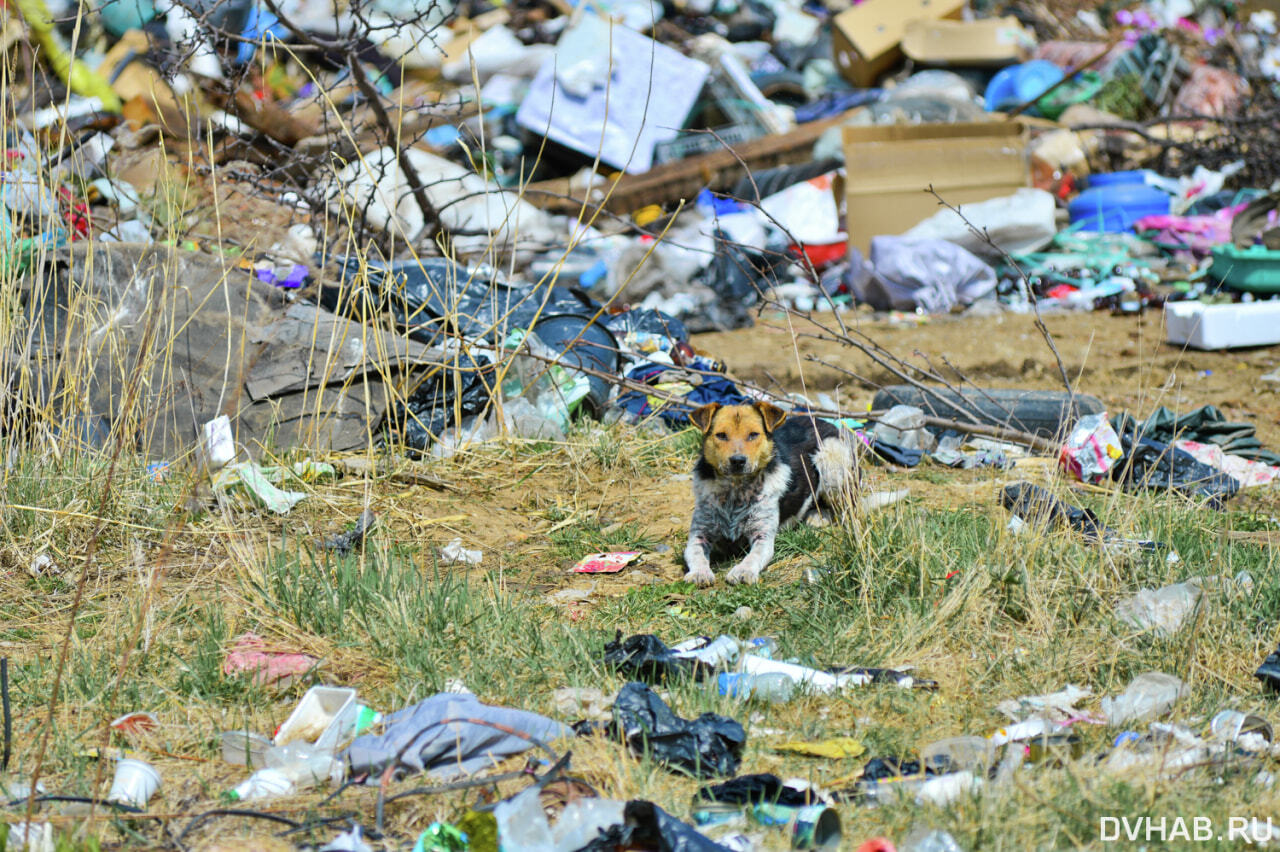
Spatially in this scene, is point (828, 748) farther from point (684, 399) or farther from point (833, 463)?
point (684, 399)

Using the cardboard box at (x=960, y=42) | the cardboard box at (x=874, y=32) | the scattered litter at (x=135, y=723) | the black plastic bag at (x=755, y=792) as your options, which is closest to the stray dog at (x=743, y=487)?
the black plastic bag at (x=755, y=792)

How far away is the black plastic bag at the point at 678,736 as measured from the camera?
2.68 meters

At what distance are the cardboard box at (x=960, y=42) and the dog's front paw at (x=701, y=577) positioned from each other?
1025 centimetres

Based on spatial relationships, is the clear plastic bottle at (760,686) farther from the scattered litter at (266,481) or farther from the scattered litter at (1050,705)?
the scattered litter at (266,481)

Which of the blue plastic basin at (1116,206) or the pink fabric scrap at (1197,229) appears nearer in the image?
the pink fabric scrap at (1197,229)

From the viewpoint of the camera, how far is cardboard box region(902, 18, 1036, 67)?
1266cm

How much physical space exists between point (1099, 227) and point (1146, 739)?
8476 mm

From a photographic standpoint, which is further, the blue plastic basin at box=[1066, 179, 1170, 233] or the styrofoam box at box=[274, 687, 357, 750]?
the blue plastic basin at box=[1066, 179, 1170, 233]

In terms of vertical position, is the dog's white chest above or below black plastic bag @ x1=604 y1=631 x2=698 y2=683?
below

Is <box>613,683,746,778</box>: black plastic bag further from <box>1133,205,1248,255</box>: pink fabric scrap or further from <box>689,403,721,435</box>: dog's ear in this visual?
<box>1133,205,1248,255</box>: pink fabric scrap

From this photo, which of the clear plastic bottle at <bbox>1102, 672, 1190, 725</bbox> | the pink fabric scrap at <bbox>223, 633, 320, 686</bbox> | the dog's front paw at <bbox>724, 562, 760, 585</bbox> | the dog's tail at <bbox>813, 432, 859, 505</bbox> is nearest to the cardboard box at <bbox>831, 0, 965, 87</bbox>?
the dog's tail at <bbox>813, 432, 859, 505</bbox>

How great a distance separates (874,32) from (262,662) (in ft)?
37.8

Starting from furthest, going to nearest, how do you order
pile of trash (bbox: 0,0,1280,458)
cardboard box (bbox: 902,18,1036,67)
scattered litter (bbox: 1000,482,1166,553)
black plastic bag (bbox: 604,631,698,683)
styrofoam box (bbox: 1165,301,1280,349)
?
cardboard box (bbox: 902,18,1036,67)
styrofoam box (bbox: 1165,301,1280,349)
pile of trash (bbox: 0,0,1280,458)
scattered litter (bbox: 1000,482,1166,553)
black plastic bag (bbox: 604,631,698,683)

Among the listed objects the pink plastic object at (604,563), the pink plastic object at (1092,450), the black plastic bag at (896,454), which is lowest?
the black plastic bag at (896,454)
